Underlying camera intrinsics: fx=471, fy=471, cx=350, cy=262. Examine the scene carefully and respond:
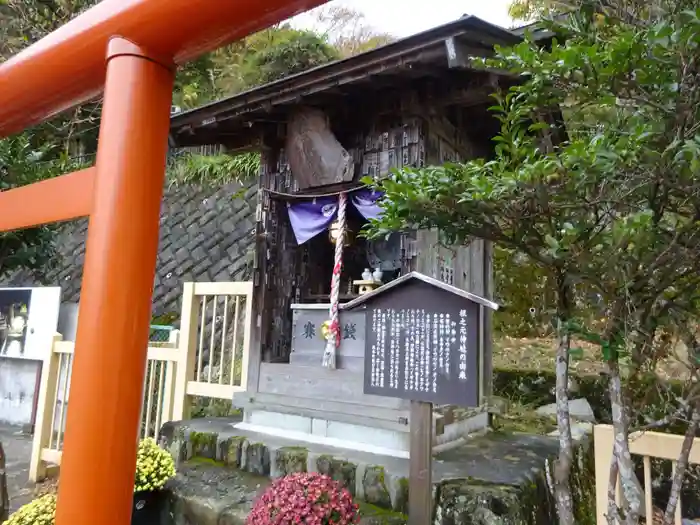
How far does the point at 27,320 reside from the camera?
8.45m

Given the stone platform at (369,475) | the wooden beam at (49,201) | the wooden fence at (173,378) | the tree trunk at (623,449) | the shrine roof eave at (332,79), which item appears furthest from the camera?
the wooden fence at (173,378)

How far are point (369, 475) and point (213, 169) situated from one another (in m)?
12.2

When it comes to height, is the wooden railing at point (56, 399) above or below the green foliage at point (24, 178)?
below

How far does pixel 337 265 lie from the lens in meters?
5.89

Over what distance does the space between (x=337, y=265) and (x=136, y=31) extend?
15.2 feet

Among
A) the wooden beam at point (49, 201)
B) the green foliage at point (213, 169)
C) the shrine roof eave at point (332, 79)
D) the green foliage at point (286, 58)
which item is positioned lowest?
the wooden beam at point (49, 201)

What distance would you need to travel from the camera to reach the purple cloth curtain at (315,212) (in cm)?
581

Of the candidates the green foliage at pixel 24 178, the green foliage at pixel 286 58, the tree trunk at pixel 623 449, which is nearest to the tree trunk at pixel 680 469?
the tree trunk at pixel 623 449

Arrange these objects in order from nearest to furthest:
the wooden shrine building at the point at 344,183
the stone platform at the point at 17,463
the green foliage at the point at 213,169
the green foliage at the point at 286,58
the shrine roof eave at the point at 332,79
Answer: the shrine roof eave at the point at 332,79 → the wooden shrine building at the point at 344,183 → the stone platform at the point at 17,463 → the green foliage at the point at 286,58 → the green foliage at the point at 213,169

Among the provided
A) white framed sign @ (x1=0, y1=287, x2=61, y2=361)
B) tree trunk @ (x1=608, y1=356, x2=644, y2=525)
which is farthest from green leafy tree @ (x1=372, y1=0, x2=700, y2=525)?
white framed sign @ (x1=0, y1=287, x2=61, y2=361)

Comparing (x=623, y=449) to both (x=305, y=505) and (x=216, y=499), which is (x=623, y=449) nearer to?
(x=305, y=505)

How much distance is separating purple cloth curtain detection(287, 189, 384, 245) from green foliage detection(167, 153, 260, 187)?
7.78 m

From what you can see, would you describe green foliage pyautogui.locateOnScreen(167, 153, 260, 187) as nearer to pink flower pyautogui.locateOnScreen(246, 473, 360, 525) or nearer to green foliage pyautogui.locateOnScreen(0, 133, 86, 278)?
green foliage pyautogui.locateOnScreen(0, 133, 86, 278)

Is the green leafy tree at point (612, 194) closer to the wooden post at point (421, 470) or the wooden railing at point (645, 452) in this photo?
the wooden railing at point (645, 452)
